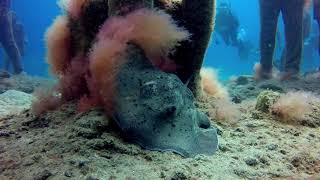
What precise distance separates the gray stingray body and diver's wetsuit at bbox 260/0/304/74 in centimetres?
637

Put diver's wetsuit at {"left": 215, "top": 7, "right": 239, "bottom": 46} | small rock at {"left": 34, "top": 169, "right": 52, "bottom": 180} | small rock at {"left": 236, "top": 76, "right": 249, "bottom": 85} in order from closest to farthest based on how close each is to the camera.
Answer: small rock at {"left": 34, "top": 169, "right": 52, "bottom": 180} < small rock at {"left": 236, "top": 76, "right": 249, "bottom": 85} < diver's wetsuit at {"left": 215, "top": 7, "right": 239, "bottom": 46}

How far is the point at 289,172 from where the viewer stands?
9.05 ft

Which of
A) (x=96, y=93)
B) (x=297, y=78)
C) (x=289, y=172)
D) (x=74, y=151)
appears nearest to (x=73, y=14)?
(x=96, y=93)

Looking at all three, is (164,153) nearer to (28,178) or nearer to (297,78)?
(28,178)

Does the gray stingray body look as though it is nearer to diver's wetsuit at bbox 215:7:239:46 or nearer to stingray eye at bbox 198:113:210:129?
stingray eye at bbox 198:113:210:129

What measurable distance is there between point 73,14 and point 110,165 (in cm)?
264

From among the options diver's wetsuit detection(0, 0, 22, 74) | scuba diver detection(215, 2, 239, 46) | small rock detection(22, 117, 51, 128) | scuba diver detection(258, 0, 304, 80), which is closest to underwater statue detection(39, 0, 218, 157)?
small rock detection(22, 117, 51, 128)

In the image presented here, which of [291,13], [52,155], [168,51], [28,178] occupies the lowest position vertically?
[28,178]

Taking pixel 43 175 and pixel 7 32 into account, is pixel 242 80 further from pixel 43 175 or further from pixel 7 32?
pixel 7 32

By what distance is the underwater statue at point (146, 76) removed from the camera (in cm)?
308

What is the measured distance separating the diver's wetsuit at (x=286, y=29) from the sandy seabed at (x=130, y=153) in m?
5.46

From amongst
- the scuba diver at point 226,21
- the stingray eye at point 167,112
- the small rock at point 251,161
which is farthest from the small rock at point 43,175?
the scuba diver at point 226,21

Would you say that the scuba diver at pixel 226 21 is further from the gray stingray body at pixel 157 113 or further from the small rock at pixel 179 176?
the small rock at pixel 179 176

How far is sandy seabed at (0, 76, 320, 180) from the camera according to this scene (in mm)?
2592
